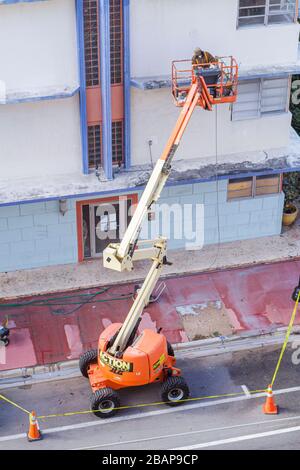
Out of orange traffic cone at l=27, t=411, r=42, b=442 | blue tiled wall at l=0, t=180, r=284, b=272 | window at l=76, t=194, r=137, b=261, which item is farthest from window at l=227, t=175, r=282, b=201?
orange traffic cone at l=27, t=411, r=42, b=442

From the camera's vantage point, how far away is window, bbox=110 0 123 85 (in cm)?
2378

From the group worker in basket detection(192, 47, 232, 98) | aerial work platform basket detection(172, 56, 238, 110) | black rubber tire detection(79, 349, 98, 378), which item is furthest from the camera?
black rubber tire detection(79, 349, 98, 378)

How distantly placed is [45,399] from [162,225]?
8.42m

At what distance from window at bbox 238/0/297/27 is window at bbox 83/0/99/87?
492cm

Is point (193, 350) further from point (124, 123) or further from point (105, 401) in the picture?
point (124, 123)

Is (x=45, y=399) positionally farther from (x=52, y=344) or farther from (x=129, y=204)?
(x=129, y=204)

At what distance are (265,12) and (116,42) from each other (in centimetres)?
514

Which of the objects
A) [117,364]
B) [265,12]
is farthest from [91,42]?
[117,364]

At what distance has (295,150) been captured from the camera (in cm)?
2780

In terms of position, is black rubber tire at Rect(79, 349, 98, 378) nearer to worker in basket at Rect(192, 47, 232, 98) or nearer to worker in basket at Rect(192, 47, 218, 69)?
worker in basket at Rect(192, 47, 232, 98)

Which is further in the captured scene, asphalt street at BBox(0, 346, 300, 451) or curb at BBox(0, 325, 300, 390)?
curb at BBox(0, 325, 300, 390)
